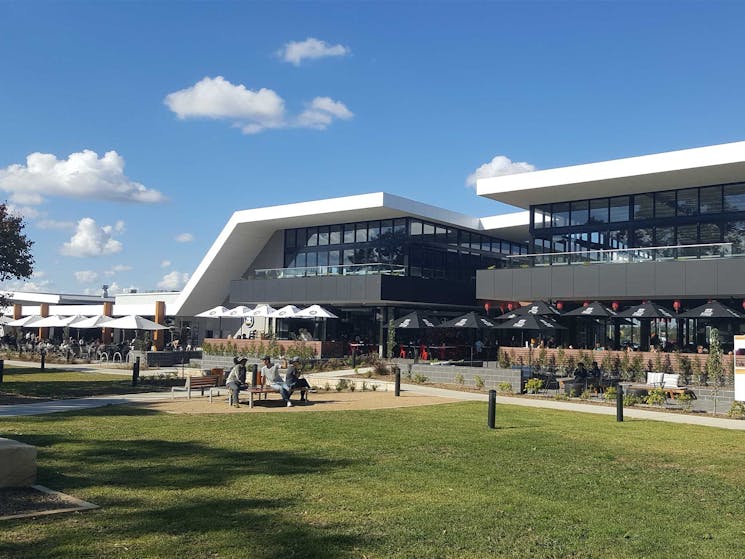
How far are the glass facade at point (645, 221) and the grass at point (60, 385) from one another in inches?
849

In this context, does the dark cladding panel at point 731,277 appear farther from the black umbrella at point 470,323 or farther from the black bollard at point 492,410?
the black bollard at point 492,410

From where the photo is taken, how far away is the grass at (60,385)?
19661 mm

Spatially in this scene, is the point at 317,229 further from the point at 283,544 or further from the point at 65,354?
the point at 283,544

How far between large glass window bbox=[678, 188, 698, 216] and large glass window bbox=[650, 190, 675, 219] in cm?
32

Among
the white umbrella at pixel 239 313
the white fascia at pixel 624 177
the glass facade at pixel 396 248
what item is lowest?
the white umbrella at pixel 239 313

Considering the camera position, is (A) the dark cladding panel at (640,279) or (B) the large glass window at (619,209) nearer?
(A) the dark cladding panel at (640,279)

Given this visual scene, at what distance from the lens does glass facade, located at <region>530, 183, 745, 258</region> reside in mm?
30547

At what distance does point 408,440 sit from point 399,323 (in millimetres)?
19386

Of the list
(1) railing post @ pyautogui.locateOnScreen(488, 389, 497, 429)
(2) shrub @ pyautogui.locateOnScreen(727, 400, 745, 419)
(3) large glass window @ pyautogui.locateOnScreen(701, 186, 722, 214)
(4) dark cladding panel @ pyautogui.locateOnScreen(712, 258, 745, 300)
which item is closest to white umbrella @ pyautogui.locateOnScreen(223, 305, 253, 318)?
(4) dark cladding panel @ pyautogui.locateOnScreen(712, 258, 745, 300)

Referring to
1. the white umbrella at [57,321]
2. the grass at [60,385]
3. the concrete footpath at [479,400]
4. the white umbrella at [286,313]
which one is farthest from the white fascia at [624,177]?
the white umbrella at [57,321]

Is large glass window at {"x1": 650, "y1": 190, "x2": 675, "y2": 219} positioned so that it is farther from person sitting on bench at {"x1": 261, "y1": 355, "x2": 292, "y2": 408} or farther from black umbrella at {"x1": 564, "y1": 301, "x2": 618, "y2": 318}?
person sitting on bench at {"x1": 261, "y1": 355, "x2": 292, "y2": 408}

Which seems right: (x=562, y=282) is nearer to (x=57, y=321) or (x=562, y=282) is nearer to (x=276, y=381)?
(x=276, y=381)

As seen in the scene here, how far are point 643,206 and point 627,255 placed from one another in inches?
148

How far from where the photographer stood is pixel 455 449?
11438 millimetres
